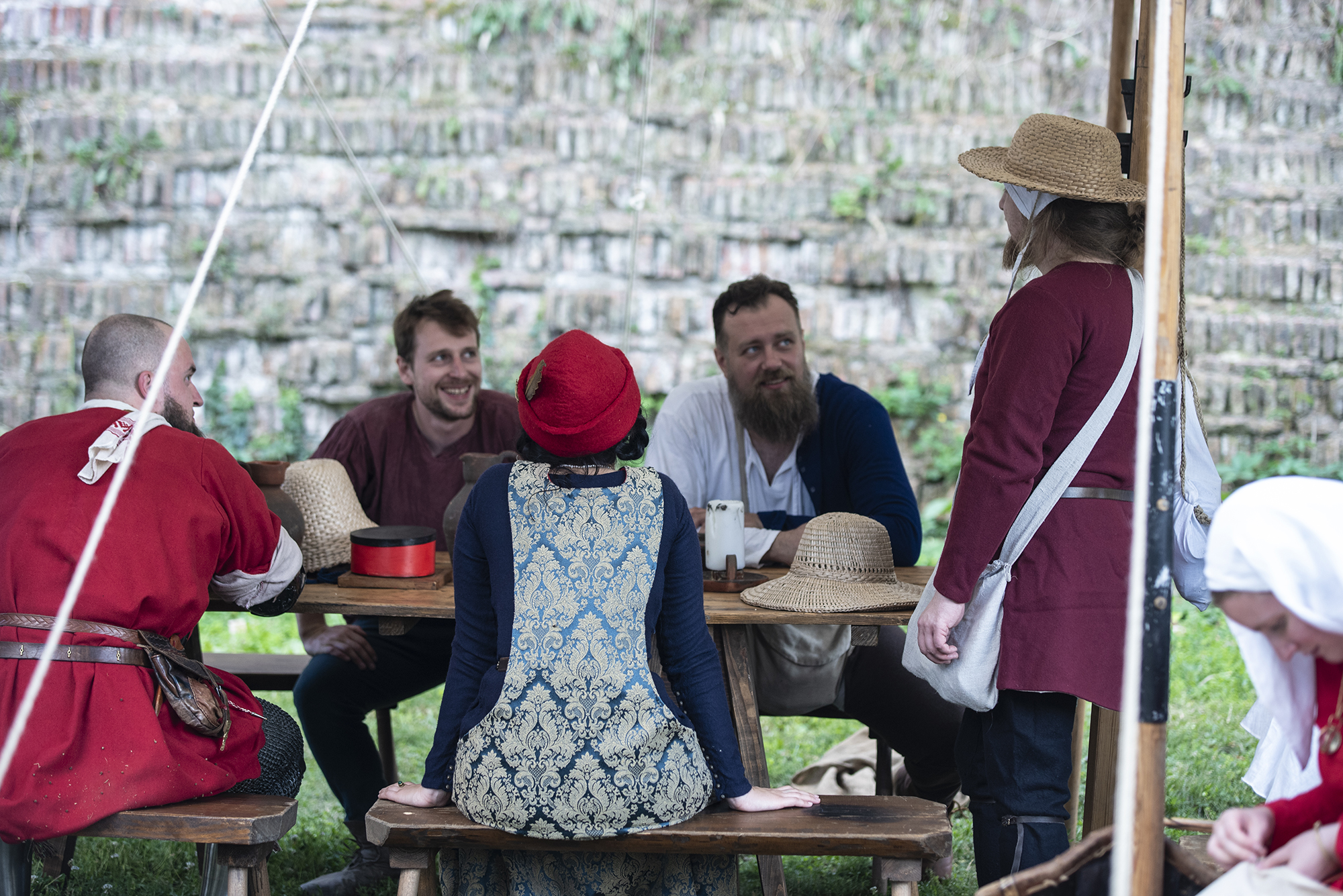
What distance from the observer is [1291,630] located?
1592 millimetres

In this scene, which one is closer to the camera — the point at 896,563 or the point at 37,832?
the point at 37,832

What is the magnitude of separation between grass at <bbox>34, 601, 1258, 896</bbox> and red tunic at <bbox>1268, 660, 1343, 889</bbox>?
5.93 feet

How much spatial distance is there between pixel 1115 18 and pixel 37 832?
134 inches

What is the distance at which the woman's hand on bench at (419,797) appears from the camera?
2.35 meters

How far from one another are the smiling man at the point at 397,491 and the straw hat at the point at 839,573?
1.17 meters

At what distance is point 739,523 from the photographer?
306 cm

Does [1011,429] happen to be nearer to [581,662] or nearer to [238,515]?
[581,662]

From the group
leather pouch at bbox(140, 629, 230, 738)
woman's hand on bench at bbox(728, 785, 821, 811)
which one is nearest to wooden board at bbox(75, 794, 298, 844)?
leather pouch at bbox(140, 629, 230, 738)

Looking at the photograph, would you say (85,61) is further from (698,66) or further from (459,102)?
(698,66)

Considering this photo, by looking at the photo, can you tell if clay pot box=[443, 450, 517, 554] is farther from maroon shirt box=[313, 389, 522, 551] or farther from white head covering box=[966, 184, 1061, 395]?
white head covering box=[966, 184, 1061, 395]

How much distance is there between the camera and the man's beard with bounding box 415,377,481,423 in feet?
12.9

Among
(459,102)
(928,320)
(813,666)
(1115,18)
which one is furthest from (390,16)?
(813,666)

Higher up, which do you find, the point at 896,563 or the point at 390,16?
the point at 390,16

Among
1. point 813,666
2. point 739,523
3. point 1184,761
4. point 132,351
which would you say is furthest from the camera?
point 1184,761
